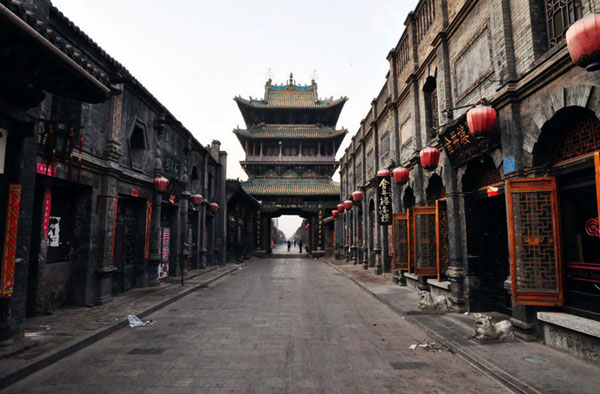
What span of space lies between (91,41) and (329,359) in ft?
28.6

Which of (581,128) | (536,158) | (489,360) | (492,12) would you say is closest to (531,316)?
(489,360)

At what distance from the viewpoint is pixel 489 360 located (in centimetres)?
470

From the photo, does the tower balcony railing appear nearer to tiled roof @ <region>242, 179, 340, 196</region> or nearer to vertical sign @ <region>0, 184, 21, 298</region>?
tiled roof @ <region>242, 179, 340, 196</region>

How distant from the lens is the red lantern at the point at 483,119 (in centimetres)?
613

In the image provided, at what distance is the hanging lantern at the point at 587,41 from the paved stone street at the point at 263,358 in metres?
3.75

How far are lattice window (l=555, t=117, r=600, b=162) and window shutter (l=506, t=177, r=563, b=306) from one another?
0.46m

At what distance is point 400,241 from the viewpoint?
11.4 m

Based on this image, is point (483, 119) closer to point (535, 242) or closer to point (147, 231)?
point (535, 242)

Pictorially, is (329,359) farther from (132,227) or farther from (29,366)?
(132,227)

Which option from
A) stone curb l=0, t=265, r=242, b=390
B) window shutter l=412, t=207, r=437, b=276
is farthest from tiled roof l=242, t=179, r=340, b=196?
stone curb l=0, t=265, r=242, b=390

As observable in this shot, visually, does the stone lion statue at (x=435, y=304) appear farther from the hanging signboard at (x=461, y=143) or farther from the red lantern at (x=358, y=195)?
the red lantern at (x=358, y=195)

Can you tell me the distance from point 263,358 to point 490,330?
3.73 meters

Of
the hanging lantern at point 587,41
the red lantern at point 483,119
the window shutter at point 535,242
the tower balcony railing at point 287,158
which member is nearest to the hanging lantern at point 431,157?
the red lantern at point 483,119

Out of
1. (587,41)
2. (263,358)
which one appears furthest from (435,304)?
(587,41)
